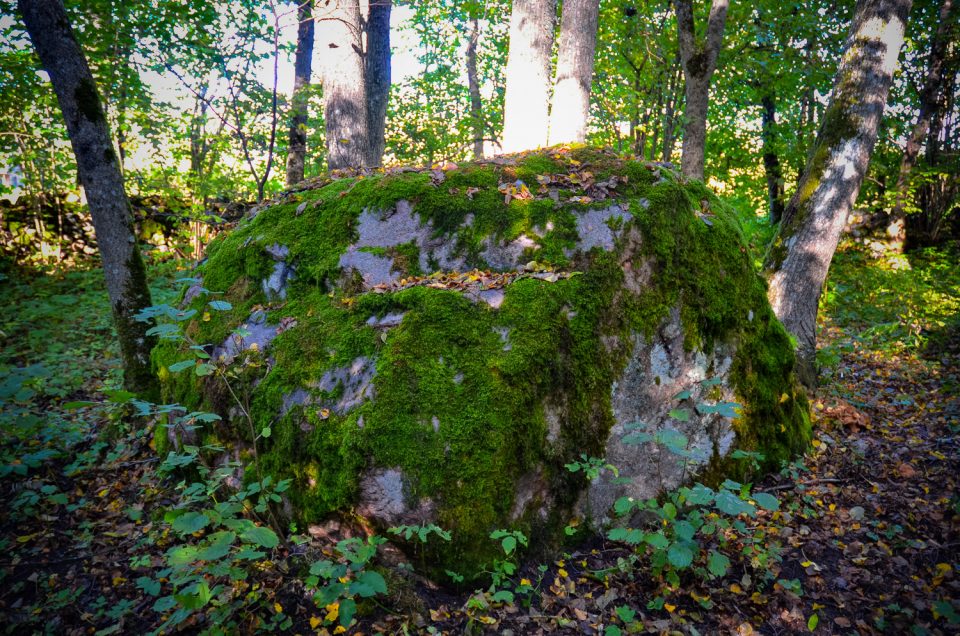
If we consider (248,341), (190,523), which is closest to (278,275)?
(248,341)

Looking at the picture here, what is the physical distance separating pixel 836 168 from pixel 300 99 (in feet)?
23.9

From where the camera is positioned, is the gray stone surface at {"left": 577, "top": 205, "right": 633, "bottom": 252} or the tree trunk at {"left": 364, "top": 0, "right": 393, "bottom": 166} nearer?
the gray stone surface at {"left": 577, "top": 205, "right": 633, "bottom": 252}

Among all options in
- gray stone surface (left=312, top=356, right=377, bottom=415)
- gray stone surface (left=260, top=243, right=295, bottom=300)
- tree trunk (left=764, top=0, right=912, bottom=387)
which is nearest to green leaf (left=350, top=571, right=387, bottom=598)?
gray stone surface (left=312, top=356, right=377, bottom=415)

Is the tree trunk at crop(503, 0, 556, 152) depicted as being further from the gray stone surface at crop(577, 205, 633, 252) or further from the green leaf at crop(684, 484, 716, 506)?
the green leaf at crop(684, 484, 716, 506)

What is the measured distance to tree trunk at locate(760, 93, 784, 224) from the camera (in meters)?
11.3

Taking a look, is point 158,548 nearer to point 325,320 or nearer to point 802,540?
point 325,320

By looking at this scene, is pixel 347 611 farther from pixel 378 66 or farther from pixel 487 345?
pixel 378 66

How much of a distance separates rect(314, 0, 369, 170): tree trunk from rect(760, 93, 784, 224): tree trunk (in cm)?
943

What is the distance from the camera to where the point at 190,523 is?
2.04 metres

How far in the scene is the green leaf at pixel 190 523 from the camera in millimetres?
2002

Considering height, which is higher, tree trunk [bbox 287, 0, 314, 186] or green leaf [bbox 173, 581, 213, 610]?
tree trunk [bbox 287, 0, 314, 186]

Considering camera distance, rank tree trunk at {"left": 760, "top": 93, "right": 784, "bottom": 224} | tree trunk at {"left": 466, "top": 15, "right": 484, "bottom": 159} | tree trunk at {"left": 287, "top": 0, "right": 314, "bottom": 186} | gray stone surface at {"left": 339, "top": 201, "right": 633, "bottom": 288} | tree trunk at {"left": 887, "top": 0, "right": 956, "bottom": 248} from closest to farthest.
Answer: gray stone surface at {"left": 339, "top": 201, "right": 633, "bottom": 288}
tree trunk at {"left": 287, "top": 0, "right": 314, "bottom": 186}
tree trunk at {"left": 887, "top": 0, "right": 956, "bottom": 248}
tree trunk at {"left": 760, "top": 93, "right": 784, "bottom": 224}
tree trunk at {"left": 466, "top": 15, "right": 484, "bottom": 159}

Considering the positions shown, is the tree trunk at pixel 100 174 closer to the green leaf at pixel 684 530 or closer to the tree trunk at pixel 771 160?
the green leaf at pixel 684 530

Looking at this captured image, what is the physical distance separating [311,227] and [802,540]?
4538 millimetres
